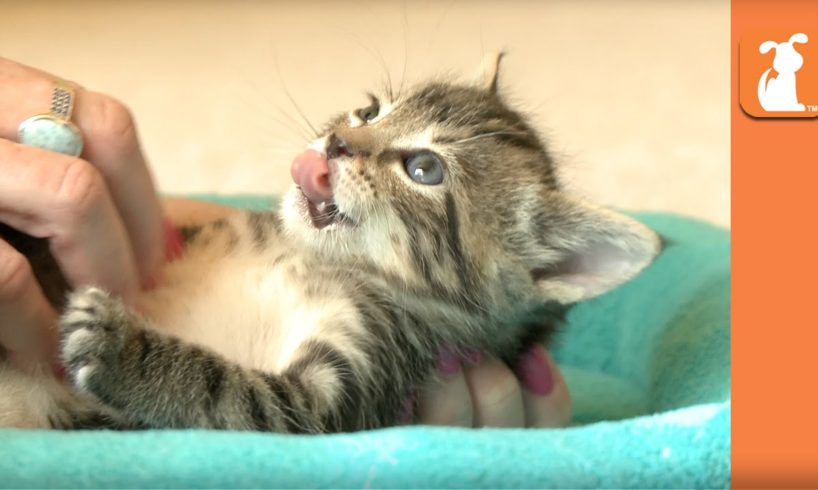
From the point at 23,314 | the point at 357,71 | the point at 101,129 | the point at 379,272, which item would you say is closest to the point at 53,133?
the point at 101,129

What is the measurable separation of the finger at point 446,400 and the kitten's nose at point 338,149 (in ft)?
1.01

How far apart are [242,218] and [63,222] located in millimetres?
430

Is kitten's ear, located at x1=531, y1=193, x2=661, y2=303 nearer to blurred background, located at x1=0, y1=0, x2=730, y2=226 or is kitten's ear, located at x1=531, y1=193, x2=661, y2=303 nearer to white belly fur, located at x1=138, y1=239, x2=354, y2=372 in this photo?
A: white belly fur, located at x1=138, y1=239, x2=354, y2=372

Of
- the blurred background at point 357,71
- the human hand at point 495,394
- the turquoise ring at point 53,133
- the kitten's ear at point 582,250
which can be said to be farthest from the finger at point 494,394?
the blurred background at point 357,71

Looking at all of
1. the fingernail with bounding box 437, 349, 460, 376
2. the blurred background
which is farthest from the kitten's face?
the blurred background

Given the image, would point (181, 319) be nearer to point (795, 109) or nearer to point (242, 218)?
point (242, 218)

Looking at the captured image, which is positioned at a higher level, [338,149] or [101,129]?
[101,129]

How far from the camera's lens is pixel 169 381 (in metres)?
0.88

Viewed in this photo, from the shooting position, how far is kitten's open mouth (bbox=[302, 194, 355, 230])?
1094 mm

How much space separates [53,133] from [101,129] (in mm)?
51

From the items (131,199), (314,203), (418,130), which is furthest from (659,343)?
(131,199)

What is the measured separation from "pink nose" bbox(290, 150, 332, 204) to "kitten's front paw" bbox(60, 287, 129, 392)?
303 millimetres

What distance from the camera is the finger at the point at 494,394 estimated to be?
1.16m

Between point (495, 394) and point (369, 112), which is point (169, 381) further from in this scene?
point (369, 112)
